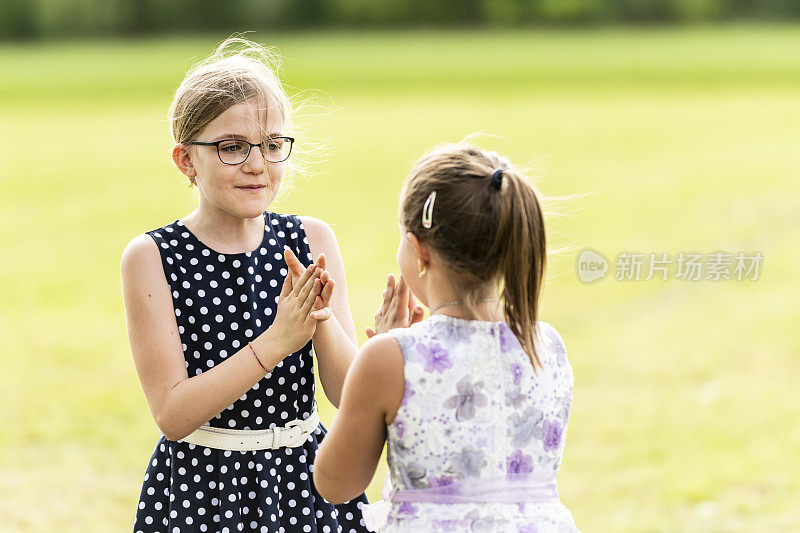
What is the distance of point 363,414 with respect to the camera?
1919mm

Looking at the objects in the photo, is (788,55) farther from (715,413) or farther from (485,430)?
(485,430)

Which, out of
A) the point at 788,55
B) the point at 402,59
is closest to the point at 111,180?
the point at 402,59

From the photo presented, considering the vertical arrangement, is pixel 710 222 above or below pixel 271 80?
below

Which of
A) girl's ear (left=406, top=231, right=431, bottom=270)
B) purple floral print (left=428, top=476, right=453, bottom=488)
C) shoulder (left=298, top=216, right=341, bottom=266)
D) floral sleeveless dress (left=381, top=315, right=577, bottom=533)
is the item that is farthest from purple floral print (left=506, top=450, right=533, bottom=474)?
shoulder (left=298, top=216, right=341, bottom=266)

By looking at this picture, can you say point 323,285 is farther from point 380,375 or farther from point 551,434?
point 551,434

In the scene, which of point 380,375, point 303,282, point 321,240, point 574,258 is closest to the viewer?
point 380,375

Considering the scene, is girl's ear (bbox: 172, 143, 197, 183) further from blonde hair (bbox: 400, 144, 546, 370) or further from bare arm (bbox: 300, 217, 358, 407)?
blonde hair (bbox: 400, 144, 546, 370)

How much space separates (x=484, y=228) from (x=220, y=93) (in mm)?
763

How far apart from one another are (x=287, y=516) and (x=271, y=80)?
1.03m

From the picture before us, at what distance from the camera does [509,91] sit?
1266 inches

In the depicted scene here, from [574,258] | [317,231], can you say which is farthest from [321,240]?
[574,258]

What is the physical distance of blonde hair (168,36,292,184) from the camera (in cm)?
234

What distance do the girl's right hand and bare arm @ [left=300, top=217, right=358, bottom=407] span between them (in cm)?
8

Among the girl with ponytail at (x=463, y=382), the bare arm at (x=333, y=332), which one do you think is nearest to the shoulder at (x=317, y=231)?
the bare arm at (x=333, y=332)
